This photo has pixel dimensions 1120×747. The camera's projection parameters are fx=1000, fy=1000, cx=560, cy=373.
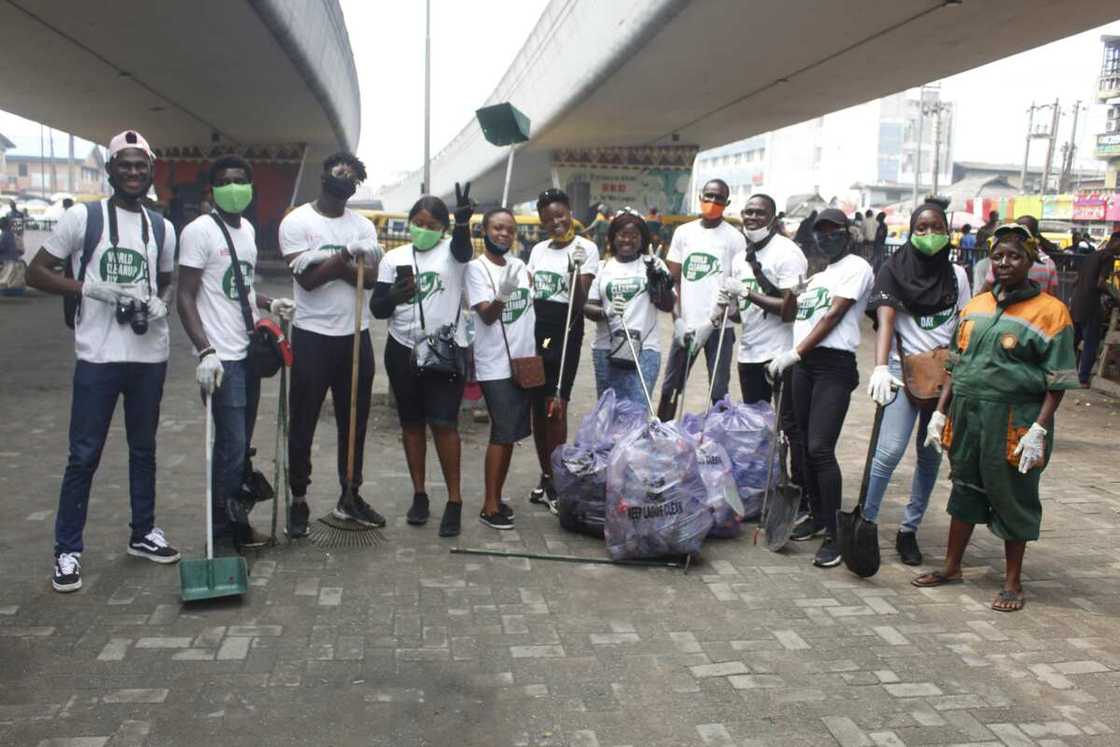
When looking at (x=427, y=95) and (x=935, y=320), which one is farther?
(x=427, y=95)

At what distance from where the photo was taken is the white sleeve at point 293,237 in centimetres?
488

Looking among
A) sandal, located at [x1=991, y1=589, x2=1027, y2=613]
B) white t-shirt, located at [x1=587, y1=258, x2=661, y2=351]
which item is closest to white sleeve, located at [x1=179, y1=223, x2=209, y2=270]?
white t-shirt, located at [x1=587, y1=258, x2=661, y2=351]

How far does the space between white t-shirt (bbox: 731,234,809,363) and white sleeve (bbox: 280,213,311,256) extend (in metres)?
2.46

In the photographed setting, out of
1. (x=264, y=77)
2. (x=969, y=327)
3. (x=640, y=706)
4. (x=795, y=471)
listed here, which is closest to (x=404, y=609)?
(x=640, y=706)

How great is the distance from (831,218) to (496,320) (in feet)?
5.84

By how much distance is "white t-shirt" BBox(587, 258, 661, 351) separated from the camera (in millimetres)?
5867

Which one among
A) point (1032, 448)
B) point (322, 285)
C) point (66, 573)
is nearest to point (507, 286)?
point (322, 285)

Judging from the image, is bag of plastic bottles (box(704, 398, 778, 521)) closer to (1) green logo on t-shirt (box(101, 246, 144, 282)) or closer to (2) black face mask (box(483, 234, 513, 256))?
(2) black face mask (box(483, 234, 513, 256))

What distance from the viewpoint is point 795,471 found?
5543 mm

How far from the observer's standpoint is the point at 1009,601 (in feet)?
14.3

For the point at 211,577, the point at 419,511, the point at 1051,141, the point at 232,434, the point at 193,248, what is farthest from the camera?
the point at 1051,141

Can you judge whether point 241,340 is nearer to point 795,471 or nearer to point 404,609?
point 404,609

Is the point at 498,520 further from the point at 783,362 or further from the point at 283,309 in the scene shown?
the point at 783,362

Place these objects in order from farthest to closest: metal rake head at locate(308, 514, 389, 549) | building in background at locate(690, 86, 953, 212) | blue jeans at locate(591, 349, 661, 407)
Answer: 1. building in background at locate(690, 86, 953, 212)
2. blue jeans at locate(591, 349, 661, 407)
3. metal rake head at locate(308, 514, 389, 549)
